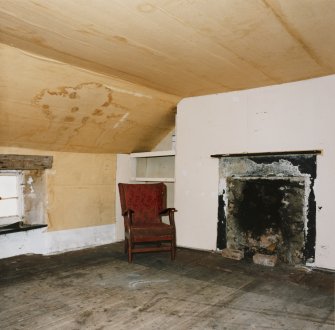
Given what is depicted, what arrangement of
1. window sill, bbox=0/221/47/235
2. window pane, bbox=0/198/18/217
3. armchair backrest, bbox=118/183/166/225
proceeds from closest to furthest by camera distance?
1. window sill, bbox=0/221/47/235
2. window pane, bbox=0/198/18/217
3. armchair backrest, bbox=118/183/166/225

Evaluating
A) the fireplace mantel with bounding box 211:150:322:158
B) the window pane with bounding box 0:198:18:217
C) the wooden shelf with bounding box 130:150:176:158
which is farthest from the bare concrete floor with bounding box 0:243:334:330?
the wooden shelf with bounding box 130:150:176:158

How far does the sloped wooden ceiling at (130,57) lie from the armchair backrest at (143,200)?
2.91ft

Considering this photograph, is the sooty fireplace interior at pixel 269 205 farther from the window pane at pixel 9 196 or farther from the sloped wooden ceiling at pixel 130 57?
the window pane at pixel 9 196

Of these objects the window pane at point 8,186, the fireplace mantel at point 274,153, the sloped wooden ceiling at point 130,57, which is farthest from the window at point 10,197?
the fireplace mantel at point 274,153

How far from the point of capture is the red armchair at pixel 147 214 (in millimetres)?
3992

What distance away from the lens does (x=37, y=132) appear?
13.2 ft

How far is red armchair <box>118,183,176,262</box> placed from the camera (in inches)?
157

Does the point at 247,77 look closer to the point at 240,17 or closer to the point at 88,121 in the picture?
the point at 240,17

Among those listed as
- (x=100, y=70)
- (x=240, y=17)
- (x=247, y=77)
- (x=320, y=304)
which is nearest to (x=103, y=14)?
(x=240, y=17)

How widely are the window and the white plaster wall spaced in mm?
2249

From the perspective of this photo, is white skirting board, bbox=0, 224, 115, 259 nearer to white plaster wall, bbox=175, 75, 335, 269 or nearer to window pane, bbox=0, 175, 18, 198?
window pane, bbox=0, 175, 18, 198

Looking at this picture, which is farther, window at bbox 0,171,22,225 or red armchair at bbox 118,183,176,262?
window at bbox 0,171,22,225

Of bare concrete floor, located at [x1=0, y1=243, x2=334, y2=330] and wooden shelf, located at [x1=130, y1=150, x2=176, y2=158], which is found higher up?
wooden shelf, located at [x1=130, y1=150, x2=176, y2=158]

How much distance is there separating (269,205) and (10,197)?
346cm
